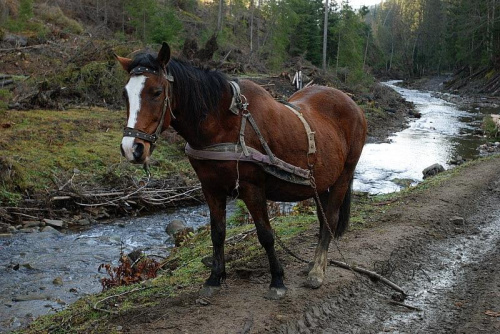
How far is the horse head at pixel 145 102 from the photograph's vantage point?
343cm

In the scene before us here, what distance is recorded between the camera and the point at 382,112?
96.2 feet

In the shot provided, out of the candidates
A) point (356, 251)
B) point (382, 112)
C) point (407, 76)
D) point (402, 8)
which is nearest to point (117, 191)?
point (356, 251)

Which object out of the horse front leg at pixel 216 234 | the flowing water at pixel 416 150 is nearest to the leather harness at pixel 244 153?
the horse front leg at pixel 216 234

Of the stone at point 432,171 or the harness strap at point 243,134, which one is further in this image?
the stone at point 432,171

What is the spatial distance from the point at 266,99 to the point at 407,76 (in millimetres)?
78248

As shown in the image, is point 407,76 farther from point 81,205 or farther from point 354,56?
point 81,205

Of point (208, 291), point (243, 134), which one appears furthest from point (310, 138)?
point (208, 291)

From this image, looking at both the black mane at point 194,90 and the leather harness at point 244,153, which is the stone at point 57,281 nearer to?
the leather harness at point 244,153

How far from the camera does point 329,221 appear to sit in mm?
5219

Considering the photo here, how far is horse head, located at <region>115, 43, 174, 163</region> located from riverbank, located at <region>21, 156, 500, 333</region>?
1.54 meters

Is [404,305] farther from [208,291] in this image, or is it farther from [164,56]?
[164,56]

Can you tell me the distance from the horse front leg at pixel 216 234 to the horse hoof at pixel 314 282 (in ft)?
2.75

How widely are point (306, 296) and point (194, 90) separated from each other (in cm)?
219

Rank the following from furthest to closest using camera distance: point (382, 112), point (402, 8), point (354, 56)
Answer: point (402, 8)
point (354, 56)
point (382, 112)
